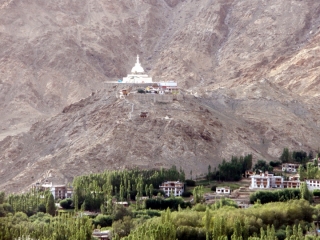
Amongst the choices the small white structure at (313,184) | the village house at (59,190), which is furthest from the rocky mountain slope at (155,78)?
the small white structure at (313,184)

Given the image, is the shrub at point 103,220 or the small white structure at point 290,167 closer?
the shrub at point 103,220

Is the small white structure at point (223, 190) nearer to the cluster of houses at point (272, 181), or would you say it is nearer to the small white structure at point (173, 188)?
the cluster of houses at point (272, 181)

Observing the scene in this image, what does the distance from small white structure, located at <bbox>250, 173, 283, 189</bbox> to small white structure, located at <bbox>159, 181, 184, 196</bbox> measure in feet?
18.6

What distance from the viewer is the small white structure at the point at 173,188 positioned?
79438 millimetres

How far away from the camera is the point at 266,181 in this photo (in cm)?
8075

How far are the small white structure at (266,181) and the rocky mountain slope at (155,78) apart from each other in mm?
9748

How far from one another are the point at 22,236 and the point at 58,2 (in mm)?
91500

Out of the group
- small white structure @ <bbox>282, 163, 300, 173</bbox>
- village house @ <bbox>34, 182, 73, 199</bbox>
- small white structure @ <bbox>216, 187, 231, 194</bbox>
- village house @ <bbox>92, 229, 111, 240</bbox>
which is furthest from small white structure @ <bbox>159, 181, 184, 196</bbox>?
village house @ <bbox>92, 229, 111, 240</bbox>

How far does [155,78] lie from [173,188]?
53.9m

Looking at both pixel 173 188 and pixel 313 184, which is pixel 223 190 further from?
pixel 313 184

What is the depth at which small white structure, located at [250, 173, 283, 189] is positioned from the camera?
8056cm

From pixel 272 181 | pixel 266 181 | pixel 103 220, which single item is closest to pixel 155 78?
pixel 272 181

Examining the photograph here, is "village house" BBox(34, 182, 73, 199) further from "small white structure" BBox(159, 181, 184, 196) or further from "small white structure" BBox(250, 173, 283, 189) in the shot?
"small white structure" BBox(250, 173, 283, 189)

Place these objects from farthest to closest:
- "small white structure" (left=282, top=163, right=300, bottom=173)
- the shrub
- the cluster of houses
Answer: "small white structure" (left=282, top=163, right=300, bottom=173), the cluster of houses, the shrub
